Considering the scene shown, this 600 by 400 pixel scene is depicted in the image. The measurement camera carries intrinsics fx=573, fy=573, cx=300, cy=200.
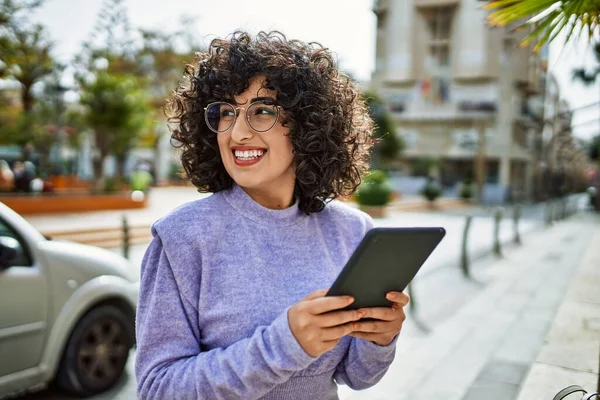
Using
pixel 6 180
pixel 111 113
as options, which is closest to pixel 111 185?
pixel 111 113

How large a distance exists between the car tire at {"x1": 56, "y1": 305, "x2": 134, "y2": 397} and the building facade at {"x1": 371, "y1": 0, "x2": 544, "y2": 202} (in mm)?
33801

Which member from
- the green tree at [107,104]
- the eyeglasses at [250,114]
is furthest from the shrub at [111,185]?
the eyeglasses at [250,114]

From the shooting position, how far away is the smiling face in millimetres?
1373

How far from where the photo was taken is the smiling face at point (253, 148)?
137 centimetres

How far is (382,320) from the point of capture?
47.8 inches

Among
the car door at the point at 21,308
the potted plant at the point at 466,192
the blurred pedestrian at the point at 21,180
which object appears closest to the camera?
the car door at the point at 21,308

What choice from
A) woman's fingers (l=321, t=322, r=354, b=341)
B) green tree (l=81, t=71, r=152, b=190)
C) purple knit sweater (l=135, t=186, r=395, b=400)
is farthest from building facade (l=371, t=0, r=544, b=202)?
woman's fingers (l=321, t=322, r=354, b=341)

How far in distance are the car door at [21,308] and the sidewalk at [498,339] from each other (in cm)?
186

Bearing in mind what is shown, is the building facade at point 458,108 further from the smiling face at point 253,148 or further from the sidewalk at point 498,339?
the smiling face at point 253,148

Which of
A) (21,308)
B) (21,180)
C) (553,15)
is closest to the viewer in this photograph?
(553,15)

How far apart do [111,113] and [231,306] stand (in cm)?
1777

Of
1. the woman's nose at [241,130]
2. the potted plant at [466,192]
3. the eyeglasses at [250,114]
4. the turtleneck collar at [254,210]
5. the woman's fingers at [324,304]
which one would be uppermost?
the eyeglasses at [250,114]

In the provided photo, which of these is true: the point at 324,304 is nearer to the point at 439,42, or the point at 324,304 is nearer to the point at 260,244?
the point at 260,244

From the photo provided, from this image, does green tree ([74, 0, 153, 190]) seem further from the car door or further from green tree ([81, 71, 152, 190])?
the car door
